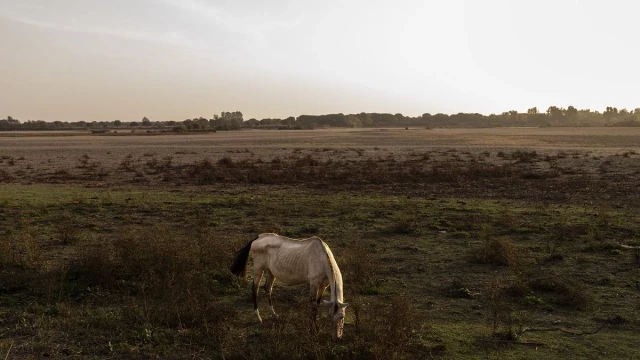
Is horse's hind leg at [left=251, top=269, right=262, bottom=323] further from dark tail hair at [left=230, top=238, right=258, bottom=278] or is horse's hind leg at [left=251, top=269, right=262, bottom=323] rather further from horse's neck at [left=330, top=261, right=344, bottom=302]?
horse's neck at [left=330, top=261, right=344, bottom=302]

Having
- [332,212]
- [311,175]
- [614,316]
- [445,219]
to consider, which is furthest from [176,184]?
[614,316]

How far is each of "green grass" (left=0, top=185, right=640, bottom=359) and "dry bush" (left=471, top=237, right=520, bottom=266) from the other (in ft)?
Result: 0.47

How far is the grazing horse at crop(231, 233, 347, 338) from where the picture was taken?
7328 mm

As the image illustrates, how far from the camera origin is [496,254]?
1215cm

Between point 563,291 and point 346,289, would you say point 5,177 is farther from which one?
point 563,291

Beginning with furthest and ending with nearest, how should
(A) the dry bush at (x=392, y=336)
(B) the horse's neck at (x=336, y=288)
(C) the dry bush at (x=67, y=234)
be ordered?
(C) the dry bush at (x=67, y=234)
(B) the horse's neck at (x=336, y=288)
(A) the dry bush at (x=392, y=336)

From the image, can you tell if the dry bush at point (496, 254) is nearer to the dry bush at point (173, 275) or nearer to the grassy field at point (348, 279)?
the grassy field at point (348, 279)

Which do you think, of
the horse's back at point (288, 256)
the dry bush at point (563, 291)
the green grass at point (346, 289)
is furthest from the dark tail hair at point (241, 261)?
the dry bush at point (563, 291)

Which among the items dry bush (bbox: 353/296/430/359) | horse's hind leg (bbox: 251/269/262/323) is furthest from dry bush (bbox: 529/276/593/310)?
horse's hind leg (bbox: 251/269/262/323)

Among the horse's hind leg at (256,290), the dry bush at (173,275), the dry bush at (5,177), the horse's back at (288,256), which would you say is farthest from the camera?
the dry bush at (5,177)

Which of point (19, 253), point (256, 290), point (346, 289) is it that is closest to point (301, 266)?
point (256, 290)

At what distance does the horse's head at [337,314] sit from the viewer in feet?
23.2

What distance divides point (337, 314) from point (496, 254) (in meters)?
6.79

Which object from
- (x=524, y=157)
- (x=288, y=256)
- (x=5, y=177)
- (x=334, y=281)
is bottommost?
(x=5, y=177)
